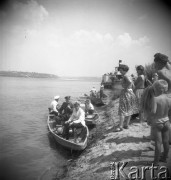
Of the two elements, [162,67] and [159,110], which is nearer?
[159,110]

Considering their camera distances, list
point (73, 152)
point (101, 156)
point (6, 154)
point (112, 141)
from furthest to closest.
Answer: point (6, 154) < point (73, 152) < point (112, 141) < point (101, 156)

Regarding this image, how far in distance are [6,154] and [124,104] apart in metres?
6.41

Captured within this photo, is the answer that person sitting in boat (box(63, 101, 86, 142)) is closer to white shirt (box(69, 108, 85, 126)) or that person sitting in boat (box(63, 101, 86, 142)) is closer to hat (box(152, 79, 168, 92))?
white shirt (box(69, 108, 85, 126))

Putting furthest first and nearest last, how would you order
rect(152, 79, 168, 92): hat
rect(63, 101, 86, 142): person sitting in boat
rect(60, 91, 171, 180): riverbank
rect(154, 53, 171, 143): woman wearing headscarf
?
rect(63, 101, 86, 142): person sitting in boat, rect(60, 91, 171, 180): riverbank, rect(154, 53, 171, 143): woman wearing headscarf, rect(152, 79, 168, 92): hat

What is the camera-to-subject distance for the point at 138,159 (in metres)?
4.81

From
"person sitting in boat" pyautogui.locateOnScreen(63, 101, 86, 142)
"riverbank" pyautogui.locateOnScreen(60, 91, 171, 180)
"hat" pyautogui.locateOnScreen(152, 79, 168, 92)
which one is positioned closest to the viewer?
"hat" pyautogui.locateOnScreen(152, 79, 168, 92)

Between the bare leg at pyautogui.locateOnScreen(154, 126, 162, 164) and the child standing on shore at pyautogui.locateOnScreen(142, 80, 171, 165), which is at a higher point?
the child standing on shore at pyautogui.locateOnScreen(142, 80, 171, 165)

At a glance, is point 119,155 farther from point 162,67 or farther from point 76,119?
point 76,119

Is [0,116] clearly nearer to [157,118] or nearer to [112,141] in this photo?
[112,141]

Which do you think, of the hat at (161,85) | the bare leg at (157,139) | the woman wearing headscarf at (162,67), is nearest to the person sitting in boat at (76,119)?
the woman wearing headscarf at (162,67)

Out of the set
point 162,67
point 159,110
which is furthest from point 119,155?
point 162,67

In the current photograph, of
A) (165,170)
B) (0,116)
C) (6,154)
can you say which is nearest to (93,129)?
(6,154)

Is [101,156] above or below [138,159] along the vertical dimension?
below

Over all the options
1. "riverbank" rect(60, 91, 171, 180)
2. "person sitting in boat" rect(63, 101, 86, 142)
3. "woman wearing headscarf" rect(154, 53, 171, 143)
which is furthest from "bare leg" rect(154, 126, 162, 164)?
"person sitting in boat" rect(63, 101, 86, 142)
